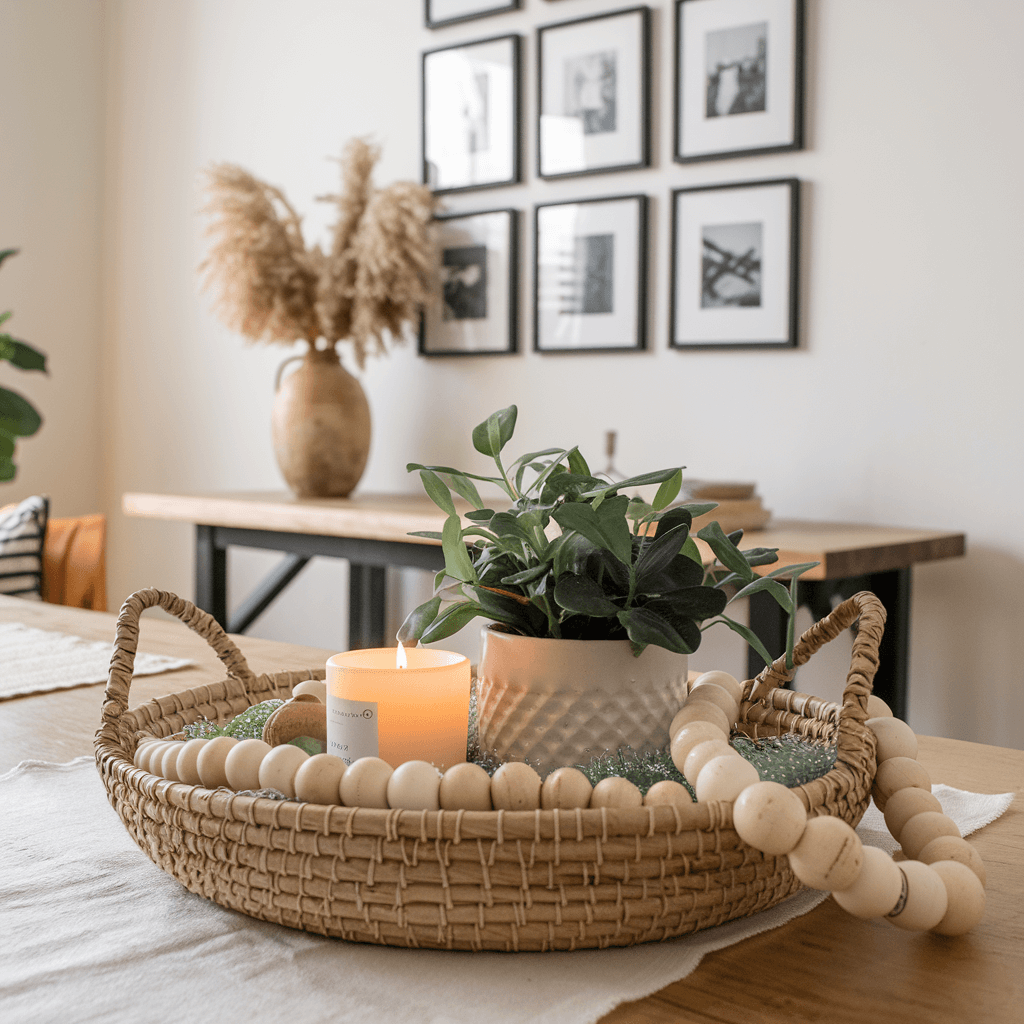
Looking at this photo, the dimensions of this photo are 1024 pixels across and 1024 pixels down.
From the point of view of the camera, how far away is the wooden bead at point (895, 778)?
0.54 meters

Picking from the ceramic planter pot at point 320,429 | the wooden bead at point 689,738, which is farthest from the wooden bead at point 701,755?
the ceramic planter pot at point 320,429

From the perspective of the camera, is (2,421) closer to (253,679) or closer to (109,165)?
(253,679)

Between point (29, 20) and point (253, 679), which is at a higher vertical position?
point (29, 20)

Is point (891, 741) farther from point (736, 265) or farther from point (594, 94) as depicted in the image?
point (594, 94)

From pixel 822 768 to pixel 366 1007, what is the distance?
A: 239 mm

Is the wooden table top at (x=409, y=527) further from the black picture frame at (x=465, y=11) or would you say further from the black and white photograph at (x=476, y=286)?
the black picture frame at (x=465, y=11)

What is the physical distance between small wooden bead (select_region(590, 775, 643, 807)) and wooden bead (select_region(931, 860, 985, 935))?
0.13 m

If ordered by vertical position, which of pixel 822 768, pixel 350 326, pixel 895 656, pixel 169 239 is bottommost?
pixel 895 656

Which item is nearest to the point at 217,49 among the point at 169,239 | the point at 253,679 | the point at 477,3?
the point at 169,239

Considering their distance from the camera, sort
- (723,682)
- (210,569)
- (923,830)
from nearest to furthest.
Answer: (923,830) < (723,682) < (210,569)

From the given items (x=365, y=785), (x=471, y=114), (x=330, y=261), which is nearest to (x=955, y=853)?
(x=365, y=785)

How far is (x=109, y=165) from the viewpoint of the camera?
3.37m

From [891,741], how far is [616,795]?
0.18 m

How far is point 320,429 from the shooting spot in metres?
2.36
